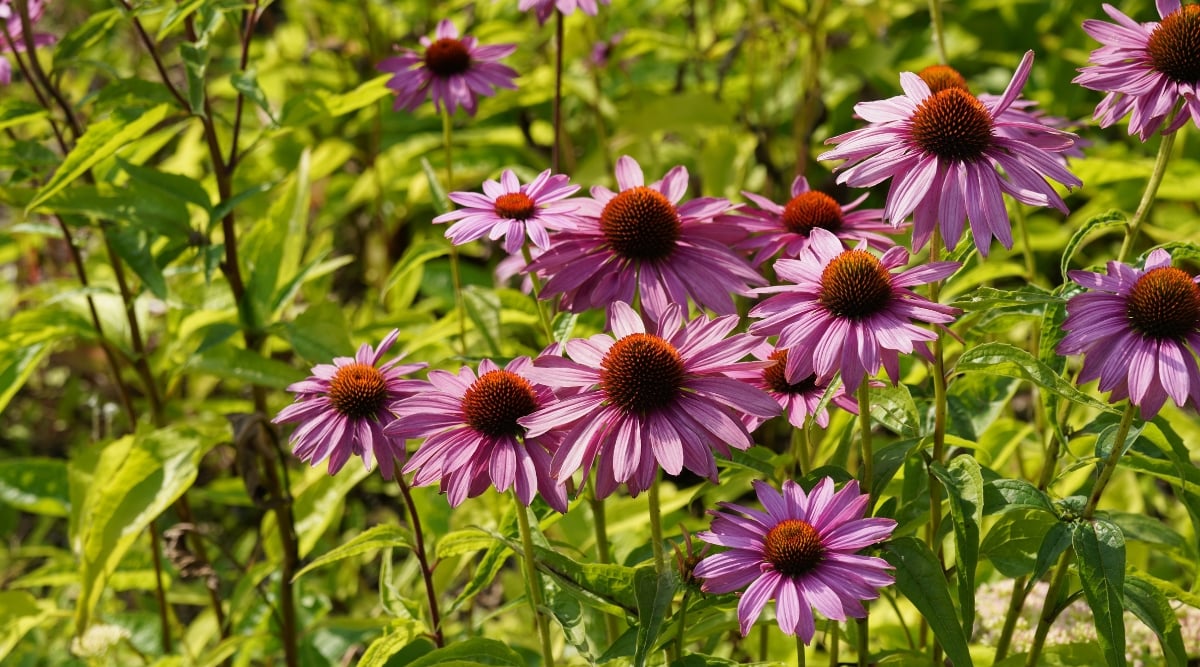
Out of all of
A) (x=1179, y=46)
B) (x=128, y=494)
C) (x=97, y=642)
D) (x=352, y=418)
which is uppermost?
(x=1179, y=46)

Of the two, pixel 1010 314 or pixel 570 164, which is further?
pixel 570 164

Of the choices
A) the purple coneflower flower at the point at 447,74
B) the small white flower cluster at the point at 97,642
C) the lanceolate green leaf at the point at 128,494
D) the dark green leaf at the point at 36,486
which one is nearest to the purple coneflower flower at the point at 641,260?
the purple coneflower flower at the point at 447,74

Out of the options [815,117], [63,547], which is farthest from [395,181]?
[63,547]

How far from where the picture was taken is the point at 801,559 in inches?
43.9

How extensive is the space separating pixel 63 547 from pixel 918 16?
3.17m

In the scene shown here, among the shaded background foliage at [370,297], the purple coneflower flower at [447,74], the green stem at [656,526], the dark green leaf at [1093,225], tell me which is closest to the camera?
the green stem at [656,526]

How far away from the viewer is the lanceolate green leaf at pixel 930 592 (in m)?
1.16

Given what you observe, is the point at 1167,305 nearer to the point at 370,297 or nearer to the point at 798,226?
the point at 798,226

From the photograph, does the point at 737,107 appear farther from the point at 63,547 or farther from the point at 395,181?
the point at 63,547

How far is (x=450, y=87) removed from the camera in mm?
1953

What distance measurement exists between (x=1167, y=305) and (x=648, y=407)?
521 millimetres

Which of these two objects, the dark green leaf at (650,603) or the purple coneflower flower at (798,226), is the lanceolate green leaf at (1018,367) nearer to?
the purple coneflower flower at (798,226)

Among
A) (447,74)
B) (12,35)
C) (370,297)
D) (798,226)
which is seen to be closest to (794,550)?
(798,226)

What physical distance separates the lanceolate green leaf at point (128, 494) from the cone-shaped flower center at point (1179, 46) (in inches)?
57.8
